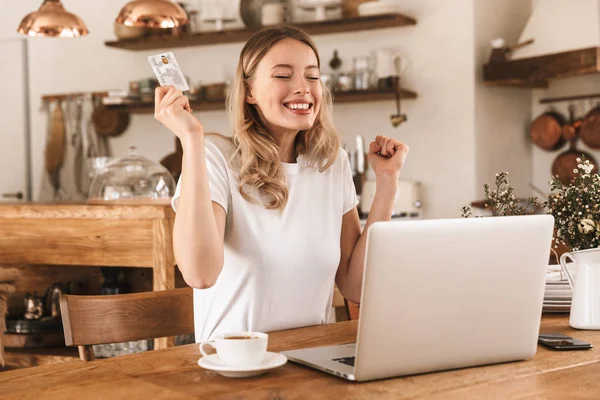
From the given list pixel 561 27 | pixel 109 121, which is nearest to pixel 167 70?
pixel 561 27

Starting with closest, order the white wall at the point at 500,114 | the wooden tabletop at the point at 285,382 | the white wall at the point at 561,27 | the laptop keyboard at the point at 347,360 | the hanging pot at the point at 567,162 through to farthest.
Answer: the wooden tabletop at the point at 285,382
the laptop keyboard at the point at 347,360
the white wall at the point at 561,27
the white wall at the point at 500,114
the hanging pot at the point at 567,162

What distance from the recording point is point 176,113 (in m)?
1.66

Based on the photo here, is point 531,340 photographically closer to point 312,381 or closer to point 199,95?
point 312,381

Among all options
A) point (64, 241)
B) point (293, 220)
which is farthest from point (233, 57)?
point (293, 220)

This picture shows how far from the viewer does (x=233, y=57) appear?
5.95 m

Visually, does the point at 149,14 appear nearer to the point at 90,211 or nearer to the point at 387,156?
the point at 90,211

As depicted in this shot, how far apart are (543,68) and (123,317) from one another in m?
3.86

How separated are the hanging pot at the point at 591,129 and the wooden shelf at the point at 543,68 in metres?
0.39

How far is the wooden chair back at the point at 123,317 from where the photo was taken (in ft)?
5.46

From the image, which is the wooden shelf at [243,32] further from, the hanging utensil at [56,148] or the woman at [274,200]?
the woman at [274,200]

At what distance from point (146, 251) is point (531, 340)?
1719 mm

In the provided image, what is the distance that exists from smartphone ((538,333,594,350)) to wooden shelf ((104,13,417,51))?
3.70m

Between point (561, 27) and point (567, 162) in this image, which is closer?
point (561, 27)

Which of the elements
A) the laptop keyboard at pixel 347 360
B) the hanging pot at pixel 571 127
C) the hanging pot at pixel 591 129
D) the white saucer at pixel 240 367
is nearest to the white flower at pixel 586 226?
the laptop keyboard at pixel 347 360
